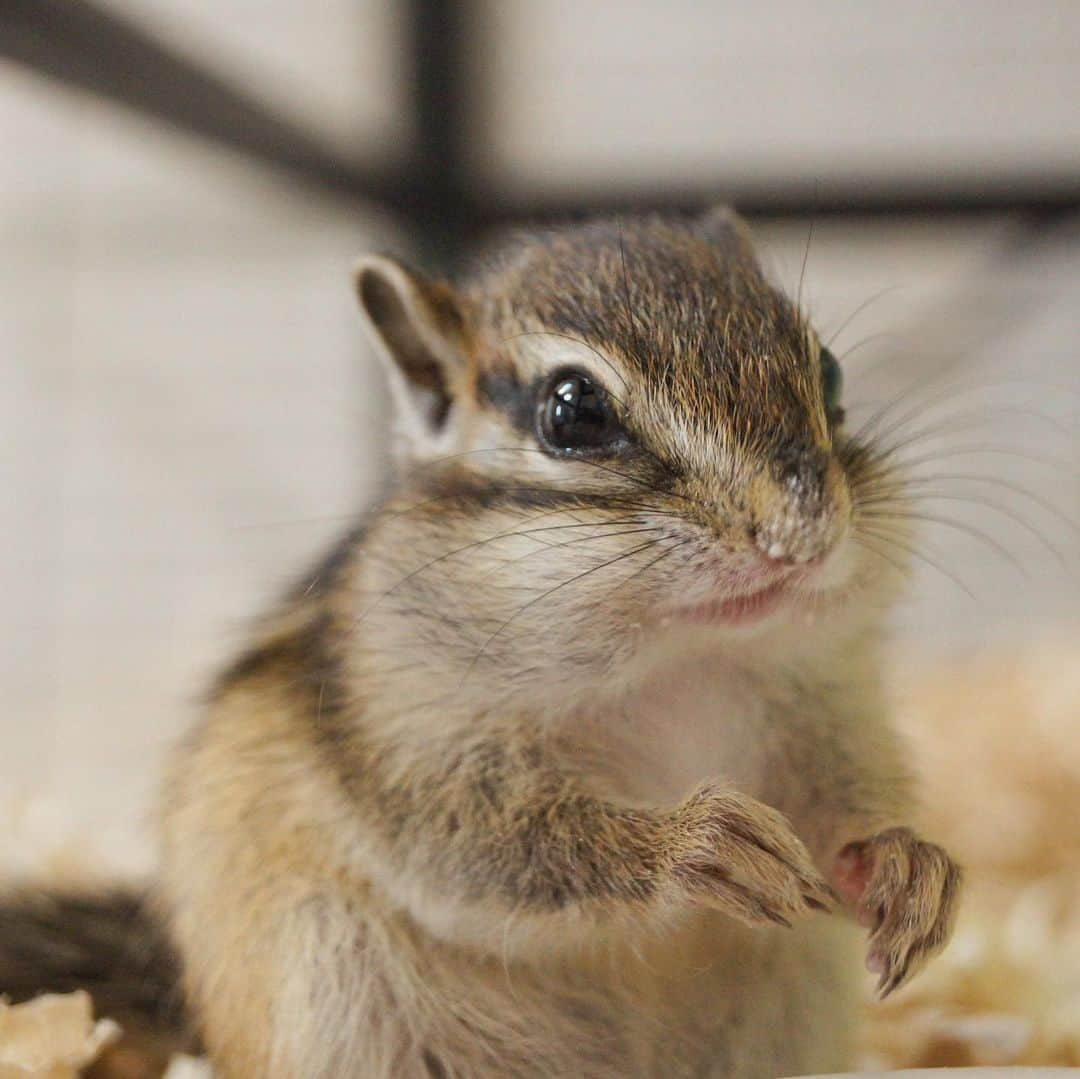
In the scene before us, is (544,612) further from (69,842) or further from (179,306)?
(179,306)

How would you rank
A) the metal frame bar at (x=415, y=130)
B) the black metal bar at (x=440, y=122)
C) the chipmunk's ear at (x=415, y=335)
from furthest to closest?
the black metal bar at (x=440, y=122)
the metal frame bar at (x=415, y=130)
the chipmunk's ear at (x=415, y=335)

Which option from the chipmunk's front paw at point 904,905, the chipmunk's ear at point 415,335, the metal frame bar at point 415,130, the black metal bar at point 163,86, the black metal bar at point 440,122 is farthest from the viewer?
the black metal bar at point 440,122

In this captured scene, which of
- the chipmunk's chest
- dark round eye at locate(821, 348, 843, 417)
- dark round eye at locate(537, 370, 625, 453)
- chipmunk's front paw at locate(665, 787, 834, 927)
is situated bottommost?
chipmunk's front paw at locate(665, 787, 834, 927)

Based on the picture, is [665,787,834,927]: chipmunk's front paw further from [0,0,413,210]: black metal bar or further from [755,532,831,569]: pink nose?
[0,0,413,210]: black metal bar

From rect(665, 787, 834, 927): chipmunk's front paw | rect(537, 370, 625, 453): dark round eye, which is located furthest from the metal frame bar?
rect(665, 787, 834, 927): chipmunk's front paw

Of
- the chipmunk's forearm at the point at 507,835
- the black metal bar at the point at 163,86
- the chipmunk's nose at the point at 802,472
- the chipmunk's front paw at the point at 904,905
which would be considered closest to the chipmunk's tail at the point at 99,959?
the chipmunk's forearm at the point at 507,835

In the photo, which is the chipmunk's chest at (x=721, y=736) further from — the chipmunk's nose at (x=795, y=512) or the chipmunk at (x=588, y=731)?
the chipmunk's nose at (x=795, y=512)
